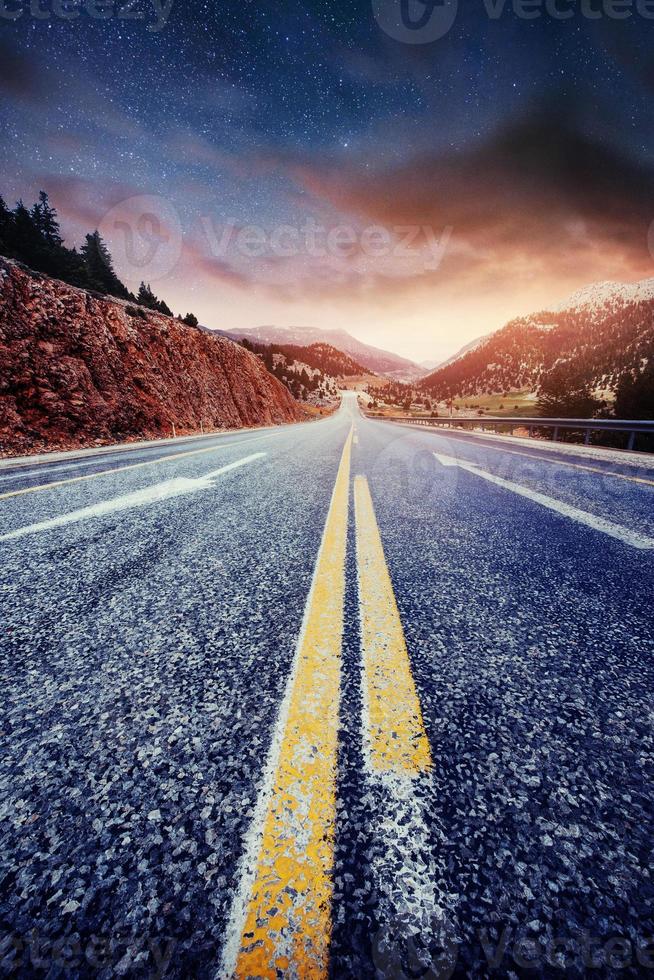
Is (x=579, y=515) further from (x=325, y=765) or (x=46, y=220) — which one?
(x=46, y=220)

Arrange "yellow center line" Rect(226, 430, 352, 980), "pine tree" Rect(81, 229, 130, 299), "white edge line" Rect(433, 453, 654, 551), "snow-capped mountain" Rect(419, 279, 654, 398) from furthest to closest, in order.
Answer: "snow-capped mountain" Rect(419, 279, 654, 398), "pine tree" Rect(81, 229, 130, 299), "white edge line" Rect(433, 453, 654, 551), "yellow center line" Rect(226, 430, 352, 980)

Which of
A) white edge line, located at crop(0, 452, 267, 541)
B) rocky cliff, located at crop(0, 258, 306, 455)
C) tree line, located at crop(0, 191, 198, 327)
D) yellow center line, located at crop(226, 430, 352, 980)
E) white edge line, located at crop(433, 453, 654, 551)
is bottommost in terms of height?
white edge line, located at crop(0, 452, 267, 541)

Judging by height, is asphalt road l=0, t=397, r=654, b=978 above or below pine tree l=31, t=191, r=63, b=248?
below

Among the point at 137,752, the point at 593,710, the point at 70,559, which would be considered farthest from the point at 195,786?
the point at 70,559

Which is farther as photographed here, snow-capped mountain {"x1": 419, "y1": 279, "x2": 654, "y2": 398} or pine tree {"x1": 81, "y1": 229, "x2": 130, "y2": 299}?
snow-capped mountain {"x1": 419, "y1": 279, "x2": 654, "y2": 398}

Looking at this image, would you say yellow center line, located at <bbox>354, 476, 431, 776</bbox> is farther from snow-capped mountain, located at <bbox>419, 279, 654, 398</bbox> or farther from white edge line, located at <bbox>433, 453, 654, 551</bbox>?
snow-capped mountain, located at <bbox>419, 279, 654, 398</bbox>

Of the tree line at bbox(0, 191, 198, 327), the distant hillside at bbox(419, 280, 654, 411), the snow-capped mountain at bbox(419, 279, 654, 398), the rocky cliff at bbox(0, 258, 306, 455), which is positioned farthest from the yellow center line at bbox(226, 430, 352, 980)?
the snow-capped mountain at bbox(419, 279, 654, 398)

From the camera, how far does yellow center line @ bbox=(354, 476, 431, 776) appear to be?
104 centimetres

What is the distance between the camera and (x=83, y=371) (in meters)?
13.7

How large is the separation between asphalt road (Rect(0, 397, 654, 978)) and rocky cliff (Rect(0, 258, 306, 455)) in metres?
11.6

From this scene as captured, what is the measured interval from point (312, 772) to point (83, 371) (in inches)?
646

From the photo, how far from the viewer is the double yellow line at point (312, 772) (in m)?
0.68

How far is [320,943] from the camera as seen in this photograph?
2.21 ft

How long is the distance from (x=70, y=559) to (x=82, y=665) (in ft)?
4.01
